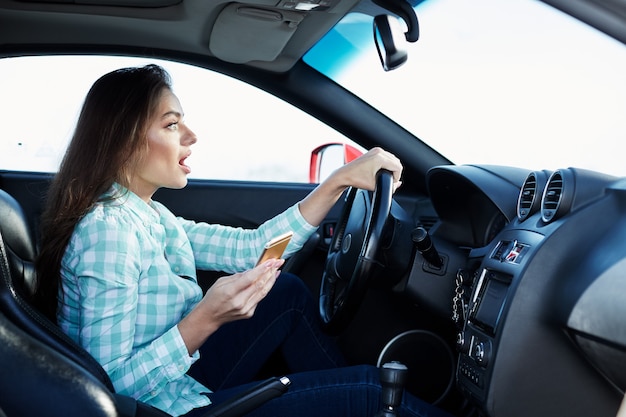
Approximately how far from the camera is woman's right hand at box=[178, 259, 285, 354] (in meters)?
1.31

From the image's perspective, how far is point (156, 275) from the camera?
56.7 inches

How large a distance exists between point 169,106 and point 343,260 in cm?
56

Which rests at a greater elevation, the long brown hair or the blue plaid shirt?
the long brown hair

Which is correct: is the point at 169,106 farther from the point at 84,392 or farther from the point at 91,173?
the point at 84,392

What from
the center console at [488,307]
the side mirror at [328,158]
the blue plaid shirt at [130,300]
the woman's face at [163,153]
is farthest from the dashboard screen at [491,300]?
the side mirror at [328,158]

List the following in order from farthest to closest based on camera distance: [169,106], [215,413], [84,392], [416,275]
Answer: [416,275], [169,106], [215,413], [84,392]

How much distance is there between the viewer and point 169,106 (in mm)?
1587

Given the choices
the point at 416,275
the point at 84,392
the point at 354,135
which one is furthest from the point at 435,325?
the point at 84,392

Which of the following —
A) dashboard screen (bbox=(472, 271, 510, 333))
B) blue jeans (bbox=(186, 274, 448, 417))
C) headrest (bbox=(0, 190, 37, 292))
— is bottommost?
blue jeans (bbox=(186, 274, 448, 417))

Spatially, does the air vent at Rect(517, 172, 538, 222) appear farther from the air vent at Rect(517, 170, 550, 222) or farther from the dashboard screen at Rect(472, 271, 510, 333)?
the dashboard screen at Rect(472, 271, 510, 333)

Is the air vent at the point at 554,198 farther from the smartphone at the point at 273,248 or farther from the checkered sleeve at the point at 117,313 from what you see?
the checkered sleeve at the point at 117,313

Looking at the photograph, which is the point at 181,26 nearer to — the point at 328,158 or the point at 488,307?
the point at 328,158

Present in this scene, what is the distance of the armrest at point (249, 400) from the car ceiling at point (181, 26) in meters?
0.92

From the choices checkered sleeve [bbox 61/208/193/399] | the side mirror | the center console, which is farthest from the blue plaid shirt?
the side mirror
